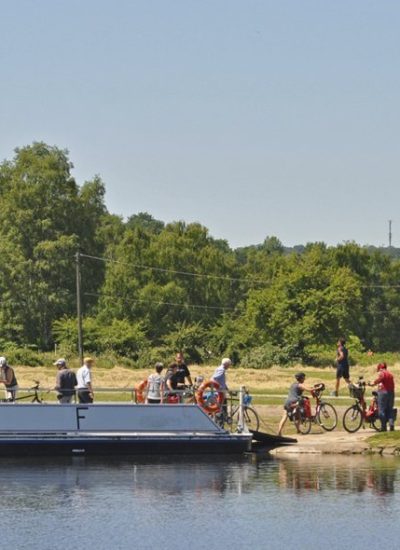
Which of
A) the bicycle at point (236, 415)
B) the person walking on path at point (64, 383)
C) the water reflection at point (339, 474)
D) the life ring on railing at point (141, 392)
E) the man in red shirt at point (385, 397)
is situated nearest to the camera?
the water reflection at point (339, 474)

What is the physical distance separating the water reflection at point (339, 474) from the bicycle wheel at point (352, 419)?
2.37 m

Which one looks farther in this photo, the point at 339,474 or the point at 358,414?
the point at 358,414

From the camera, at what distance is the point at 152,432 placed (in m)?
32.9

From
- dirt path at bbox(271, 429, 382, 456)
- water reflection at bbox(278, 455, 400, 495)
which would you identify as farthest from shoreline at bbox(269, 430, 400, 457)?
water reflection at bbox(278, 455, 400, 495)

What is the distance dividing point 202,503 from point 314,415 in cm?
893

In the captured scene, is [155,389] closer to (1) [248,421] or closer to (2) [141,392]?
(2) [141,392]

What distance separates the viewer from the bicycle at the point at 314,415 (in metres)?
34.8

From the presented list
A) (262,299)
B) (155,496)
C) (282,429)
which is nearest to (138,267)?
(262,299)

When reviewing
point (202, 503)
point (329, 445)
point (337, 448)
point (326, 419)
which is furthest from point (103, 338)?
point (202, 503)

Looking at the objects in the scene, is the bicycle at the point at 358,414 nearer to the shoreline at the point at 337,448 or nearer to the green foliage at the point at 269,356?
the shoreline at the point at 337,448

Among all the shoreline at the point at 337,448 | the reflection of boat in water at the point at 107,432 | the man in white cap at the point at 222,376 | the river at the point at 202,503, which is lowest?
the river at the point at 202,503

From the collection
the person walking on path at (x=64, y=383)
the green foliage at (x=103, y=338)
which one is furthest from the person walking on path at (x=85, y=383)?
the green foliage at (x=103, y=338)

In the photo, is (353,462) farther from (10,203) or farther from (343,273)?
(343,273)

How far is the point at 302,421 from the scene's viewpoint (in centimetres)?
3503
